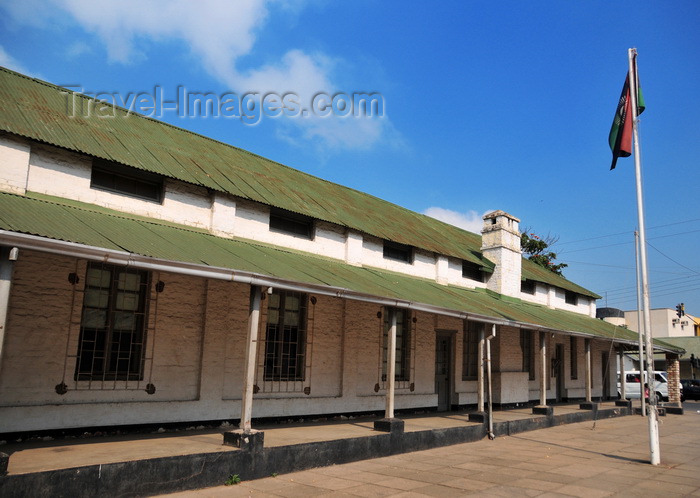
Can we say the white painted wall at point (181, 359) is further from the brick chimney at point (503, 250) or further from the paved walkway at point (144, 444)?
the brick chimney at point (503, 250)

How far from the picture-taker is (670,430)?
16.2 meters

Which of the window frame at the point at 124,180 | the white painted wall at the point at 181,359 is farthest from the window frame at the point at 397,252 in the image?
the window frame at the point at 124,180

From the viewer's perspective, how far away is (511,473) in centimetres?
924

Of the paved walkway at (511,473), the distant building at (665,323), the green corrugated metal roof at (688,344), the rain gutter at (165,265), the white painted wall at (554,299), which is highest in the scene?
the distant building at (665,323)

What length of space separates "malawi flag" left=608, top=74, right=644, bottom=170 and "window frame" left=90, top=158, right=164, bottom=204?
9.12 meters

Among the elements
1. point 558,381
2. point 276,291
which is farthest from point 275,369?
point 558,381

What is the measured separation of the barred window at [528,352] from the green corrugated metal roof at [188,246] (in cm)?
725

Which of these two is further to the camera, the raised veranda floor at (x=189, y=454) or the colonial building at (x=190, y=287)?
the colonial building at (x=190, y=287)

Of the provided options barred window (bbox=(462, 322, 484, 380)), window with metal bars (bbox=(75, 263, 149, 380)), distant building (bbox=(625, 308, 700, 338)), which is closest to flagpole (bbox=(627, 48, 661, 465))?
barred window (bbox=(462, 322, 484, 380))

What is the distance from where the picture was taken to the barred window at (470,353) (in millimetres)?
17734

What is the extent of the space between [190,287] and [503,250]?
1172 cm

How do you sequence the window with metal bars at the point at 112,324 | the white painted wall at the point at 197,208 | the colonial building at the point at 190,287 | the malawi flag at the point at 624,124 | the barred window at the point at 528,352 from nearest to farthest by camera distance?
the colonial building at the point at 190,287, the white painted wall at the point at 197,208, the window with metal bars at the point at 112,324, the malawi flag at the point at 624,124, the barred window at the point at 528,352

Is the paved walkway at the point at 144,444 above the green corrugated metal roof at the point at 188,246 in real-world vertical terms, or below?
below

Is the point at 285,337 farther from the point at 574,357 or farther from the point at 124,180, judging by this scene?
the point at 574,357
